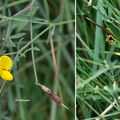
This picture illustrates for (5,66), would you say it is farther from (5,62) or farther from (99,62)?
(99,62)

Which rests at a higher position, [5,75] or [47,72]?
[5,75]

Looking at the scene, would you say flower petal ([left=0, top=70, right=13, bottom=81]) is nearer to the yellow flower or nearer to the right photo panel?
the yellow flower

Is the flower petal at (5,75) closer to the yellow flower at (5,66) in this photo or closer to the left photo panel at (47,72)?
the yellow flower at (5,66)

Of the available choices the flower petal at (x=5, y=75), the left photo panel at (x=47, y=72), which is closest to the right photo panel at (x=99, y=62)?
the flower petal at (x=5, y=75)

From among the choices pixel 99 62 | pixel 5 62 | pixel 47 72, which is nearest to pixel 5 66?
pixel 5 62

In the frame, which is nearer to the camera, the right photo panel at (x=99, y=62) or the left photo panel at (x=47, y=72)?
the right photo panel at (x=99, y=62)

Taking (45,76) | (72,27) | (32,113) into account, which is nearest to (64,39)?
(72,27)

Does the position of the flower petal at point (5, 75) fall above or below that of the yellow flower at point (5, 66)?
below

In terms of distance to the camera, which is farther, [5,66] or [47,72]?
[47,72]
